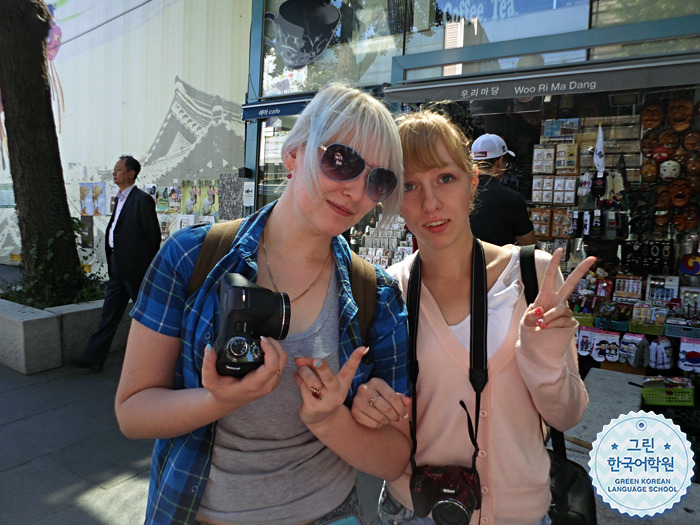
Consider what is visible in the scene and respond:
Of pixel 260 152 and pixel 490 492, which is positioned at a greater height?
pixel 260 152

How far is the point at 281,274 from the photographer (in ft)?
4.40

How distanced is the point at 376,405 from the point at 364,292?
1.05ft

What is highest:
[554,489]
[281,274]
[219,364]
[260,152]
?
[260,152]

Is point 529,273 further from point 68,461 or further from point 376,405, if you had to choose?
point 68,461

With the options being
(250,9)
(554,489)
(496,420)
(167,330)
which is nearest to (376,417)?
(496,420)

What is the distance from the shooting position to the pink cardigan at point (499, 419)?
53.3 inches

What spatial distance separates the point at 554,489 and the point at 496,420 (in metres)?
0.43

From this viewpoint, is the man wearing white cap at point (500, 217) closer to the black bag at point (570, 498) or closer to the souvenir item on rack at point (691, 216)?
the black bag at point (570, 498)

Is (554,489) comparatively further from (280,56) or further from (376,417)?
(280,56)

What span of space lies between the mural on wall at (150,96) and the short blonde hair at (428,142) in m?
7.44

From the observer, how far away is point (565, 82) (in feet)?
15.0

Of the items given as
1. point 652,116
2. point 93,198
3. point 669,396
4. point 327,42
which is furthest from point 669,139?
point 93,198

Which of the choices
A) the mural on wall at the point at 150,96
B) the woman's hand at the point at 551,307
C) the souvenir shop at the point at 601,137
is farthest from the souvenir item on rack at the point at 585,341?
the mural on wall at the point at 150,96

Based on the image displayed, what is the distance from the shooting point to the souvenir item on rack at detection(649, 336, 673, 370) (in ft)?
15.7
